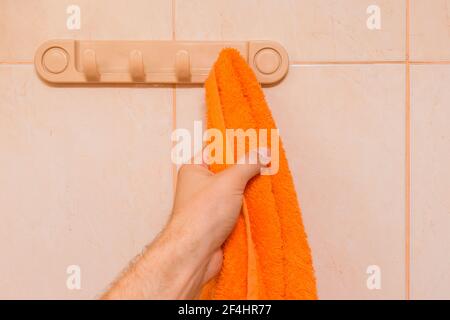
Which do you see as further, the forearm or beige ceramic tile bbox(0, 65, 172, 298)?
beige ceramic tile bbox(0, 65, 172, 298)

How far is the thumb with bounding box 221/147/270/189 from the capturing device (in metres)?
0.46

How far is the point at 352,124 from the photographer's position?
55 centimetres

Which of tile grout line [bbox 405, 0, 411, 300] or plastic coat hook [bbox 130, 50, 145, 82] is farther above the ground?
plastic coat hook [bbox 130, 50, 145, 82]

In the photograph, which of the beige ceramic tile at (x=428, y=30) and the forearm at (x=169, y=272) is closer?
the forearm at (x=169, y=272)

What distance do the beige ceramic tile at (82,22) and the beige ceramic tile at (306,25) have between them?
31 millimetres

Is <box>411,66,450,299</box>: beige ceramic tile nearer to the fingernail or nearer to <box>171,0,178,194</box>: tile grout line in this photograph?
the fingernail

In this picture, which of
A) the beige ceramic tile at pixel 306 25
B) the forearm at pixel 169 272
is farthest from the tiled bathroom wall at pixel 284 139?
the forearm at pixel 169 272

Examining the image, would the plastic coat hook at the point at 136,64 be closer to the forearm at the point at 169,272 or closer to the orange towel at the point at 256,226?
the orange towel at the point at 256,226

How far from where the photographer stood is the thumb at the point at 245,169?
46 centimetres

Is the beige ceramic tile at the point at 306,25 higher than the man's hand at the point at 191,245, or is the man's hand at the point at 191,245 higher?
the beige ceramic tile at the point at 306,25

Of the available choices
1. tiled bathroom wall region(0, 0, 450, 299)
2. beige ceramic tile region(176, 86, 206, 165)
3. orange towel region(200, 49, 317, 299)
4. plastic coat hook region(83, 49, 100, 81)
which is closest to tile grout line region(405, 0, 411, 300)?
tiled bathroom wall region(0, 0, 450, 299)

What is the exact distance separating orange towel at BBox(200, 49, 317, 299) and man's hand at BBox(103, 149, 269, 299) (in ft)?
0.06

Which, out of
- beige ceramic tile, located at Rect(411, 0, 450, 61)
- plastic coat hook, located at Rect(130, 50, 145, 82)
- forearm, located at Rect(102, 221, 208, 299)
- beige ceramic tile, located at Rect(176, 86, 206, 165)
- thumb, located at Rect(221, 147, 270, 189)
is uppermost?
beige ceramic tile, located at Rect(411, 0, 450, 61)
